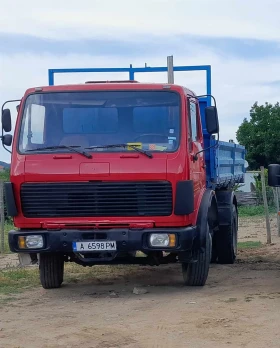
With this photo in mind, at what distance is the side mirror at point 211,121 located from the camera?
9586 millimetres

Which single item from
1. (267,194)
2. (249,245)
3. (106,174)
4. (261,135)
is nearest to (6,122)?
(106,174)

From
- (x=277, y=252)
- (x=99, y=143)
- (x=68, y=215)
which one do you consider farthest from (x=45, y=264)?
(x=277, y=252)

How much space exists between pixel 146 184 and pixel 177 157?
19.2 inches

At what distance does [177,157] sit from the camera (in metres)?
8.98

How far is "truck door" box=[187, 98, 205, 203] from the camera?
9398mm

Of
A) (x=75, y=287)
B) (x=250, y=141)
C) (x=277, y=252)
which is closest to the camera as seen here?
(x=75, y=287)

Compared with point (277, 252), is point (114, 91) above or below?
above

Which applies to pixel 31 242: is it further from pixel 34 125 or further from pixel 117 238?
pixel 34 125

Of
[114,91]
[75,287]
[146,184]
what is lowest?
[75,287]

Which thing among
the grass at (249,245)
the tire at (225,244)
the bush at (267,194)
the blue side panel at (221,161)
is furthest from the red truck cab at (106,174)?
the bush at (267,194)

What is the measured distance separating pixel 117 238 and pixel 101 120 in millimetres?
1477

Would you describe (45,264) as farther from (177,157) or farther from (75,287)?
(177,157)

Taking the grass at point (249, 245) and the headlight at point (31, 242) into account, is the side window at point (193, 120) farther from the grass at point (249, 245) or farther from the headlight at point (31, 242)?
the grass at point (249, 245)

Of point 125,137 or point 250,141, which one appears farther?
point 250,141
